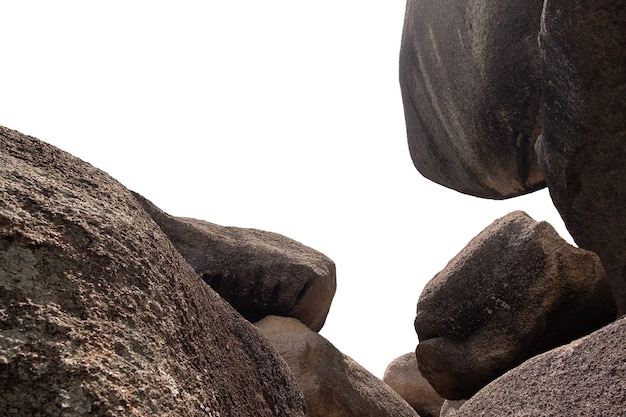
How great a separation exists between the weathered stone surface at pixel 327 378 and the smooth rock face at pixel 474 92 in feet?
6.23

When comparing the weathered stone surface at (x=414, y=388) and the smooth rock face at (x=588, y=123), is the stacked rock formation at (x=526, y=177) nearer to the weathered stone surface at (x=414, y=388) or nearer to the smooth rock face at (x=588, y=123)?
the smooth rock face at (x=588, y=123)

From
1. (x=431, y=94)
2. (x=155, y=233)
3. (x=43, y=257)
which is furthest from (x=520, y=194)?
(x=43, y=257)

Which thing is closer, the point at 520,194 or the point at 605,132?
the point at 605,132

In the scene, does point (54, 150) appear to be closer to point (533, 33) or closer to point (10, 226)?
point (10, 226)

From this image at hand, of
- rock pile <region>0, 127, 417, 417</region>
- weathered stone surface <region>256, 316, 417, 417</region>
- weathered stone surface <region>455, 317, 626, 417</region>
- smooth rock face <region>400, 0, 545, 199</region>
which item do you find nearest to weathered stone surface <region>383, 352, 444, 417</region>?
weathered stone surface <region>256, 316, 417, 417</region>

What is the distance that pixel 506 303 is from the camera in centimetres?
434

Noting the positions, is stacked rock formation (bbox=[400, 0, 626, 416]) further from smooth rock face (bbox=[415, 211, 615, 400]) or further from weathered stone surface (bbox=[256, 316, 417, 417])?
weathered stone surface (bbox=[256, 316, 417, 417])

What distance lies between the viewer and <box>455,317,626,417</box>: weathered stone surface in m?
2.36

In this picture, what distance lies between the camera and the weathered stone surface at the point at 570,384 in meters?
2.36

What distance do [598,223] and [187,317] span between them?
3445 millimetres

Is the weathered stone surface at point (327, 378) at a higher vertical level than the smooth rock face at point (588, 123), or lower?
lower

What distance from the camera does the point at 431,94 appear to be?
5855 millimetres

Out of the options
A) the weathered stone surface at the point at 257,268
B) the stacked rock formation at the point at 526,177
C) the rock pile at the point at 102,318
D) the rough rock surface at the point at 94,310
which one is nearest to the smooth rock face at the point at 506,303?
the stacked rock formation at the point at 526,177

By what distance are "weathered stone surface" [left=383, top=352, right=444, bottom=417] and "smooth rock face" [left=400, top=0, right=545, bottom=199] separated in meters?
3.19
